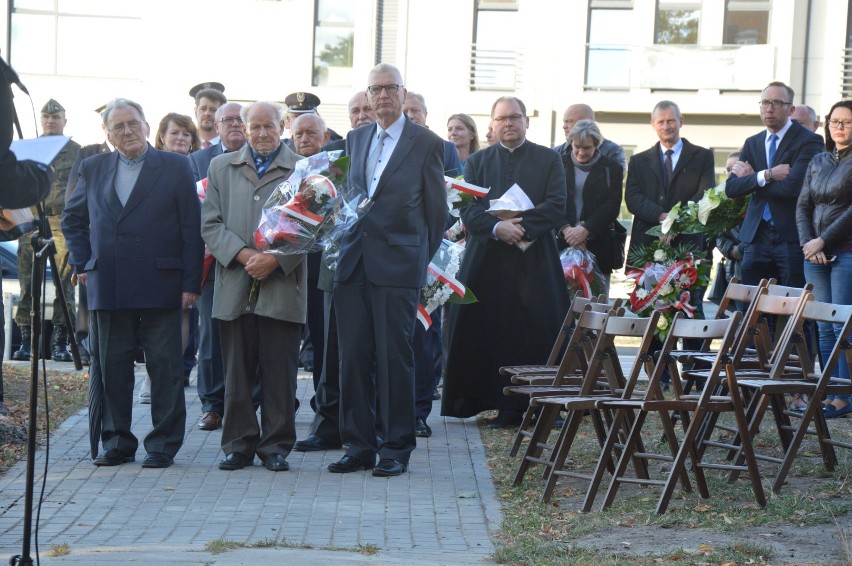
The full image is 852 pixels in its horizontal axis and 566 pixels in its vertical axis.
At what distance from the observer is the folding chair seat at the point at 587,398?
7.27m

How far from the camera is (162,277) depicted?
8.10m

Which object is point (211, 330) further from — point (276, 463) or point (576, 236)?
point (576, 236)

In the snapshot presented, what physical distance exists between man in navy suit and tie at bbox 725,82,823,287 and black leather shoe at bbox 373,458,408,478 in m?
4.19

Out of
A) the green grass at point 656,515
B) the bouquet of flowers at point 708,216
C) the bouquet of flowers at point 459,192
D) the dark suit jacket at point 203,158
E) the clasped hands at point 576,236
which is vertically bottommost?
the green grass at point 656,515

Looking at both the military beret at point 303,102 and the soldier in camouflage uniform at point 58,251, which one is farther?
the soldier in camouflage uniform at point 58,251

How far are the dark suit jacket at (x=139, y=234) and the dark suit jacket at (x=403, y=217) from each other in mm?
1014

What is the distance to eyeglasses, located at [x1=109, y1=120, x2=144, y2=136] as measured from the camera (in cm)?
815

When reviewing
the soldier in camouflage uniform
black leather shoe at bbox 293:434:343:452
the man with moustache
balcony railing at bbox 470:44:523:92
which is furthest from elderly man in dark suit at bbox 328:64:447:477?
balcony railing at bbox 470:44:523:92

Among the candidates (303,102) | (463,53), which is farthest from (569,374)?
(463,53)

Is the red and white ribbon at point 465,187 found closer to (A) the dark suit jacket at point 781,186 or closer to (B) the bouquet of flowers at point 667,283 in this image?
(B) the bouquet of flowers at point 667,283

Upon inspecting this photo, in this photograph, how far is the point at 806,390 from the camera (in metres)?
7.39

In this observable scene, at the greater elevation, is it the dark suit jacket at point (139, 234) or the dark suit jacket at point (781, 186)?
the dark suit jacket at point (781, 186)

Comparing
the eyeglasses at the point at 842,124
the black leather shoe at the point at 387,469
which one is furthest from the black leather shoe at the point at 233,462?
the eyeglasses at the point at 842,124

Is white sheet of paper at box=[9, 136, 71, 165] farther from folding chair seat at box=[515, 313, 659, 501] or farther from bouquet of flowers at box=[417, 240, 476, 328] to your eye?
bouquet of flowers at box=[417, 240, 476, 328]
